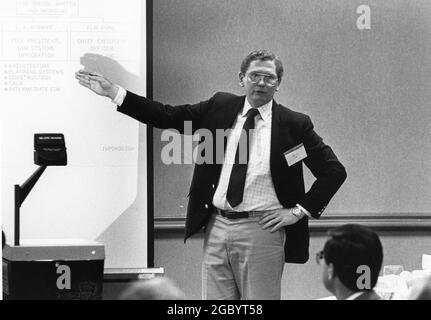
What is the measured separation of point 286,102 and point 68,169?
115 cm

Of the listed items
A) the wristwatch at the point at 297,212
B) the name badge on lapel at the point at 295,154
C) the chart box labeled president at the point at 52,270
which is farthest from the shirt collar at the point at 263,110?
the chart box labeled president at the point at 52,270

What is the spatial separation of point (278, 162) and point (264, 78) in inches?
13.4

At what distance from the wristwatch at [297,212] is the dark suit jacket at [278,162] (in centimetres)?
2

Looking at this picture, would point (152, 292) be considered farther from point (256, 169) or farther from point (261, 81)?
point (261, 81)

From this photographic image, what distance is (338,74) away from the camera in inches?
152

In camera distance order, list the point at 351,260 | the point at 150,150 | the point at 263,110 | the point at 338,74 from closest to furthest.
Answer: the point at 351,260 < the point at 263,110 < the point at 150,150 < the point at 338,74

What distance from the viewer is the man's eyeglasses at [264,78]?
3.12m

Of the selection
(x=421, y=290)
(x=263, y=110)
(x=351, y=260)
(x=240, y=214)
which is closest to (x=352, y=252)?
(x=351, y=260)

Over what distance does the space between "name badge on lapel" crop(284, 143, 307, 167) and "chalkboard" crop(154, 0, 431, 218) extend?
744mm

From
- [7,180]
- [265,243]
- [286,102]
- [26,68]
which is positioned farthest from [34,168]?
[286,102]

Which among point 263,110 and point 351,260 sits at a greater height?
point 263,110

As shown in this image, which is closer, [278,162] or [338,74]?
[278,162]

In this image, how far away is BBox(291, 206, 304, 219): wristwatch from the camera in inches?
122

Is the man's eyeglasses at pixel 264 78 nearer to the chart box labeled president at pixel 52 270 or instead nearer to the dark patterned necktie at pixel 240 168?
the dark patterned necktie at pixel 240 168
